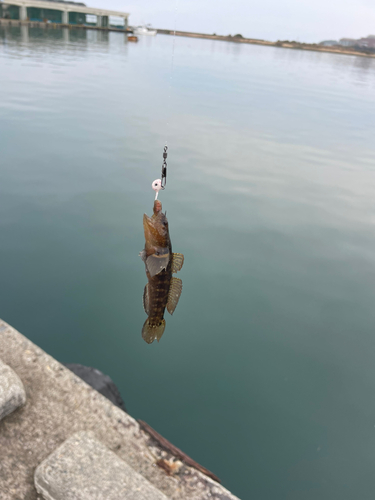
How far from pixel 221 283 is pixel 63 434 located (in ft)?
23.4

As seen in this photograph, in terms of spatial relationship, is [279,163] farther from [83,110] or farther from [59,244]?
[83,110]

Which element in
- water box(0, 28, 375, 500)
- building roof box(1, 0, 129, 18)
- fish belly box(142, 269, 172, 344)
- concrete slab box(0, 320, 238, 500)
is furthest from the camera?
building roof box(1, 0, 129, 18)

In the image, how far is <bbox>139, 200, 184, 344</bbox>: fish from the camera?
14.3 ft

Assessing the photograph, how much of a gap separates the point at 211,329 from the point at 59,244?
631cm

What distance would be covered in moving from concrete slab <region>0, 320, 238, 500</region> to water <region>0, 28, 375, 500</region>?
7.97 ft

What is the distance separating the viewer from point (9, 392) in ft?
15.7

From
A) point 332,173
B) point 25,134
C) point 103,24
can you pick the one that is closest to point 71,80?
point 25,134

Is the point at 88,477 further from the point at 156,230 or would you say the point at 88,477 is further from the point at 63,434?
the point at 156,230

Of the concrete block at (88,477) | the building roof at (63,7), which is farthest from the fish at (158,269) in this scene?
the building roof at (63,7)

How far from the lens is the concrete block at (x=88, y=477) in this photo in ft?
13.2

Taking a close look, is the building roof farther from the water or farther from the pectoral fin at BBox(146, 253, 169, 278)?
the pectoral fin at BBox(146, 253, 169, 278)

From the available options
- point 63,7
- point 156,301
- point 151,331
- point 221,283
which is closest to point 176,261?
point 156,301

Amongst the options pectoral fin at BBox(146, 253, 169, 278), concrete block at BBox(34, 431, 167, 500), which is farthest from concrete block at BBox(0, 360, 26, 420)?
pectoral fin at BBox(146, 253, 169, 278)

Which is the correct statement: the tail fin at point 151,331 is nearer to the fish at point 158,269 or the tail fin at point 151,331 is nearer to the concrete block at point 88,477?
the fish at point 158,269
